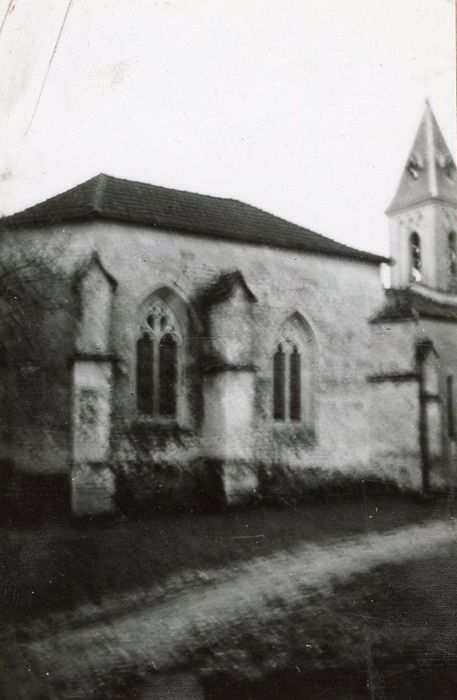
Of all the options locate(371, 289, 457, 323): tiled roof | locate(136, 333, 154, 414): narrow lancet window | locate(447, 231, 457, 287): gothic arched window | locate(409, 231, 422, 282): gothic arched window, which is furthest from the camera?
locate(409, 231, 422, 282): gothic arched window

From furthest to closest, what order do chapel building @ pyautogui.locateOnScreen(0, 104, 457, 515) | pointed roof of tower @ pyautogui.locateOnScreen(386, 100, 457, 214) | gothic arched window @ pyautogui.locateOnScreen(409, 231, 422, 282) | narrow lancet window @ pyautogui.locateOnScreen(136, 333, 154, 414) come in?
gothic arched window @ pyautogui.locateOnScreen(409, 231, 422, 282)
pointed roof of tower @ pyautogui.locateOnScreen(386, 100, 457, 214)
narrow lancet window @ pyautogui.locateOnScreen(136, 333, 154, 414)
chapel building @ pyautogui.locateOnScreen(0, 104, 457, 515)

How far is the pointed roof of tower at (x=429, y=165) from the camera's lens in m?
4.05

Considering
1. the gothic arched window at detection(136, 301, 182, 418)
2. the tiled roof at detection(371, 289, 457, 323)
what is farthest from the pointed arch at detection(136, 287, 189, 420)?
the tiled roof at detection(371, 289, 457, 323)

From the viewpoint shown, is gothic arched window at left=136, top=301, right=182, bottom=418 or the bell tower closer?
gothic arched window at left=136, top=301, right=182, bottom=418

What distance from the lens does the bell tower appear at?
4.07 metres

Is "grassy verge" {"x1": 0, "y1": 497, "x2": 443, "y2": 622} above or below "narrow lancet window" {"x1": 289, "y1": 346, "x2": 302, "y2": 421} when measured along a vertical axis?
below

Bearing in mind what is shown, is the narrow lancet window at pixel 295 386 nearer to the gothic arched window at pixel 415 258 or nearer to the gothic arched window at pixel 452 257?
the gothic arched window at pixel 415 258

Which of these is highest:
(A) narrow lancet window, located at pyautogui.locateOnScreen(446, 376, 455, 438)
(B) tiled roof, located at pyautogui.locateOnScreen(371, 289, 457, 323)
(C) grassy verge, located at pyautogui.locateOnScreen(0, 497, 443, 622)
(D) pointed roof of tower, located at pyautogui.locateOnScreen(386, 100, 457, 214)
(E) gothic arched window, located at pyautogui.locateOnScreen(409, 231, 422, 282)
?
(D) pointed roof of tower, located at pyautogui.locateOnScreen(386, 100, 457, 214)

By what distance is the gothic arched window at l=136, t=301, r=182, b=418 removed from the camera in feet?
13.0

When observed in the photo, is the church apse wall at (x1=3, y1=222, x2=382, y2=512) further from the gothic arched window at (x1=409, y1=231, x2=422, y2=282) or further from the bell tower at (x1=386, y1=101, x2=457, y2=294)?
the gothic arched window at (x1=409, y1=231, x2=422, y2=282)

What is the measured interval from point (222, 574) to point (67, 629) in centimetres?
82

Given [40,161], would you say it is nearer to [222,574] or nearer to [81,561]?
[81,561]

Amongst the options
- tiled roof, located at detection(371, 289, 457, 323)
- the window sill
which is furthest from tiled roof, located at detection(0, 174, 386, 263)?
the window sill

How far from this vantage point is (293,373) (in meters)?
4.20
